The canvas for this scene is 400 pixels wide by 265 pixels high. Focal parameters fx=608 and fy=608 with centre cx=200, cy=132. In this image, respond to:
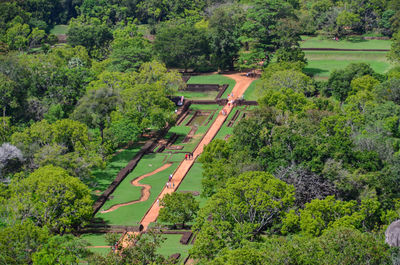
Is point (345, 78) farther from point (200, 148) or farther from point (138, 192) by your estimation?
point (138, 192)

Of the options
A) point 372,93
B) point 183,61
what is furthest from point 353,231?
point 183,61

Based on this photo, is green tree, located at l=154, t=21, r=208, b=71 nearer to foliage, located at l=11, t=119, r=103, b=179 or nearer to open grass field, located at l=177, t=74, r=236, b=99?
open grass field, located at l=177, t=74, r=236, b=99

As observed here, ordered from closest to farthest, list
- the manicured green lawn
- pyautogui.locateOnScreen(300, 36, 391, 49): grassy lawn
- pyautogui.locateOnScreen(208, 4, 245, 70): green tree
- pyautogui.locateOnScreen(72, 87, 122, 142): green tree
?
1. the manicured green lawn
2. pyautogui.locateOnScreen(72, 87, 122, 142): green tree
3. pyautogui.locateOnScreen(208, 4, 245, 70): green tree
4. pyautogui.locateOnScreen(300, 36, 391, 49): grassy lawn

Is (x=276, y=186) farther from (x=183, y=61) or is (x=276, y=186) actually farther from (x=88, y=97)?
(x=183, y=61)

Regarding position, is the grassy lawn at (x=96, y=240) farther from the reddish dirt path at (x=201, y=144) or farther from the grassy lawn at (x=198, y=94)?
the grassy lawn at (x=198, y=94)

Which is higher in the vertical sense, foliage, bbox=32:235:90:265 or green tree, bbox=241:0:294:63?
foliage, bbox=32:235:90:265

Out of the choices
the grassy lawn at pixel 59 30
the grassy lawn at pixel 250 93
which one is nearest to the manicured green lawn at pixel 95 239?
the grassy lawn at pixel 250 93

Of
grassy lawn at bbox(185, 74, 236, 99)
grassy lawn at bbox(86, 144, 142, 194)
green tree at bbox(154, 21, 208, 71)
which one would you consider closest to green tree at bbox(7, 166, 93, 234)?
grassy lawn at bbox(86, 144, 142, 194)
